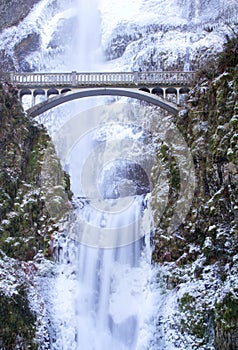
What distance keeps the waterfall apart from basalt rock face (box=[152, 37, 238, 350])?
1461mm

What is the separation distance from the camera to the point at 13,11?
42.9m

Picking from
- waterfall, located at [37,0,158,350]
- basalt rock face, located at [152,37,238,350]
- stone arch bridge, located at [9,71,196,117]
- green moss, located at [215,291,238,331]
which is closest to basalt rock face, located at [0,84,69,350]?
waterfall, located at [37,0,158,350]

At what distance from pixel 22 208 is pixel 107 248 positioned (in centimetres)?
444

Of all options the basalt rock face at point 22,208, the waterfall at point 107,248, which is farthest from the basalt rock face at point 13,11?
the basalt rock face at point 22,208

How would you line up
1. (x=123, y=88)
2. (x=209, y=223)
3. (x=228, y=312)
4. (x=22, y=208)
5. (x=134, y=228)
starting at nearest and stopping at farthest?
1. (x=228, y=312)
2. (x=209, y=223)
3. (x=22, y=208)
4. (x=134, y=228)
5. (x=123, y=88)

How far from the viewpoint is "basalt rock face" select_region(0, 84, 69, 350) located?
1828cm

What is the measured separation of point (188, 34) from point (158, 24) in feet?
12.2

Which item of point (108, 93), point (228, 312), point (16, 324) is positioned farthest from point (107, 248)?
point (108, 93)

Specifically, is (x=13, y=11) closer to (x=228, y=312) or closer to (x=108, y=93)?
(x=108, y=93)

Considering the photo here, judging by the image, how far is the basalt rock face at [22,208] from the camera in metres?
18.3

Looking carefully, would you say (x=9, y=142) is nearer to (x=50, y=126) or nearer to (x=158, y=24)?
(x=50, y=126)

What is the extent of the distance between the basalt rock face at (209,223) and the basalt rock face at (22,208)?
5.37 metres

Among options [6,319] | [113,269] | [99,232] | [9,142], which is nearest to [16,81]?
[9,142]

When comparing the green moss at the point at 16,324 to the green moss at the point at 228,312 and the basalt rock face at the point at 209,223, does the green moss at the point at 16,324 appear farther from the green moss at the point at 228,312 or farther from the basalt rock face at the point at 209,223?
the green moss at the point at 228,312
